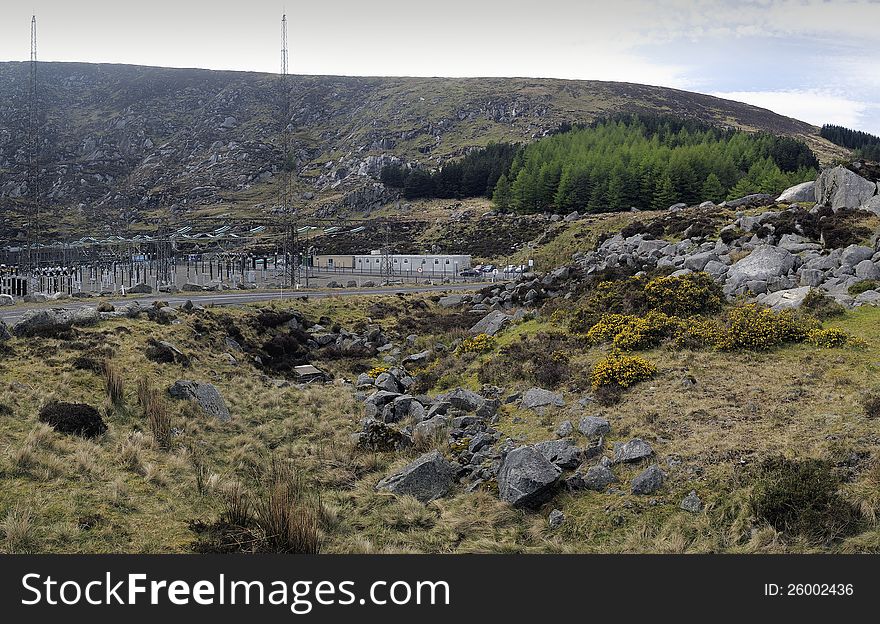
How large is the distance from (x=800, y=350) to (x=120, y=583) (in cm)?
2002

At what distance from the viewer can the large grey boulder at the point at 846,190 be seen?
37688 millimetres

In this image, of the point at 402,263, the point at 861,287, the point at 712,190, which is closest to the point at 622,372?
the point at 861,287

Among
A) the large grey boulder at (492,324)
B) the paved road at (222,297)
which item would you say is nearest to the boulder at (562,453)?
the large grey boulder at (492,324)

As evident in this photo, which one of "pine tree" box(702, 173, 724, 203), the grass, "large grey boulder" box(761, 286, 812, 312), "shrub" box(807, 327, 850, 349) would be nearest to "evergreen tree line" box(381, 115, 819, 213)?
"pine tree" box(702, 173, 724, 203)

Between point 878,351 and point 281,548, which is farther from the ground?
point 878,351

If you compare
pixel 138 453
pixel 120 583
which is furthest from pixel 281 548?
pixel 138 453

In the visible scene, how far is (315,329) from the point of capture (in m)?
39.0

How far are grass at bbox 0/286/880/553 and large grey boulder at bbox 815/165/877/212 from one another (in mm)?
20508

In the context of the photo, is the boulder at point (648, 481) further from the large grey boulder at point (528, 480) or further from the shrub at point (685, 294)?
the shrub at point (685, 294)

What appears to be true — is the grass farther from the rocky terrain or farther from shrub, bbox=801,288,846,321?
shrub, bbox=801,288,846,321

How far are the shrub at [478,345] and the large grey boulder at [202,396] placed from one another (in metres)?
12.0

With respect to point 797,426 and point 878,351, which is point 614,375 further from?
point 878,351

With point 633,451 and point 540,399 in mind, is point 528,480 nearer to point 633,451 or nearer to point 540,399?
point 633,451

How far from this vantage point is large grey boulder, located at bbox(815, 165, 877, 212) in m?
37.7
